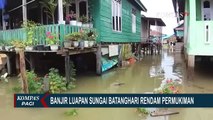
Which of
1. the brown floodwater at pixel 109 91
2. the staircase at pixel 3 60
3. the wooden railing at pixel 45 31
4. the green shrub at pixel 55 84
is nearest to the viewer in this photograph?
the brown floodwater at pixel 109 91

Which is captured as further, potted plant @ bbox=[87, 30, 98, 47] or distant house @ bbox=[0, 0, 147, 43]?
distant house @ bbox=[0, 0, 147, 43]

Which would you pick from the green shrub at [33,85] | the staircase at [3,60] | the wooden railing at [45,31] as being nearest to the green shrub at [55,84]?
the green shrub at [33,85]

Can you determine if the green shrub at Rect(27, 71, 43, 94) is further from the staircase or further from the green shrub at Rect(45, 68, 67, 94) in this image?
the staircase

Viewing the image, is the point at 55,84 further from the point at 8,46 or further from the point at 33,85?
the point at 8,46

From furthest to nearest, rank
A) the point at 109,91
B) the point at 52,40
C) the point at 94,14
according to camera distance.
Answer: the point at 94,14 < the point at 109,91 < the point at 52,40

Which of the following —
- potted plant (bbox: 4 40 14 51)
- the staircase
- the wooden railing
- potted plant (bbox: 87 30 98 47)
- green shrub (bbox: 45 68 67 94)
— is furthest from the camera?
the staircase

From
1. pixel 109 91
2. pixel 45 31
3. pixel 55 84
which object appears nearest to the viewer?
pixel 55 84

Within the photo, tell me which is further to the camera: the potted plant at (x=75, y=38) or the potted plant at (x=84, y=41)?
the potted plant at (x=84, y=41)

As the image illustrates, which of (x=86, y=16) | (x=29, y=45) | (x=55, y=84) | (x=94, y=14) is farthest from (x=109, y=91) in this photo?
(x=94, y=14)

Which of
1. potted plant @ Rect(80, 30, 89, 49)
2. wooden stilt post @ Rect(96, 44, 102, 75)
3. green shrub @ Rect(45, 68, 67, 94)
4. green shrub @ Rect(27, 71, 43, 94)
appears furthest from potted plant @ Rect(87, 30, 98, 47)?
green shrub @ Rect(27, 71, 43, 94)

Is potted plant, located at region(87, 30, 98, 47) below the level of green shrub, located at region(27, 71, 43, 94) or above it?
above

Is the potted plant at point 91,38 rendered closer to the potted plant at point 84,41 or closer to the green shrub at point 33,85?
the potted plant at point 84,41

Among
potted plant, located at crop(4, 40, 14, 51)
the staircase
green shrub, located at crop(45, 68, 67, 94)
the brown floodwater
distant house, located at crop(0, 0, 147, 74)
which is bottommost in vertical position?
the brown floodwater

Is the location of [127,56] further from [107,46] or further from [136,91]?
[136,91]
